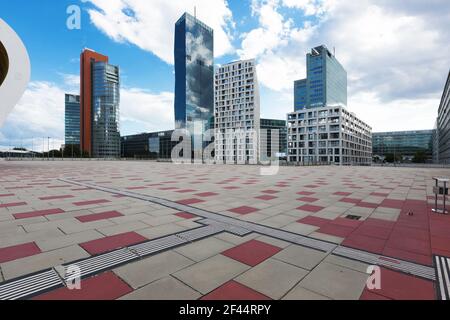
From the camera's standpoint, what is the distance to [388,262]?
3268mm

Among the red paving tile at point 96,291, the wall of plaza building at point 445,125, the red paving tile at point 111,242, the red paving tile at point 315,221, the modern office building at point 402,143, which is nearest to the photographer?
the red paving tile at point 96,291

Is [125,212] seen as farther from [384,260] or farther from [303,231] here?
[384,260]

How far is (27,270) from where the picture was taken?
299 centimetres

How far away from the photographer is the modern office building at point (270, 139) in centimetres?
11012

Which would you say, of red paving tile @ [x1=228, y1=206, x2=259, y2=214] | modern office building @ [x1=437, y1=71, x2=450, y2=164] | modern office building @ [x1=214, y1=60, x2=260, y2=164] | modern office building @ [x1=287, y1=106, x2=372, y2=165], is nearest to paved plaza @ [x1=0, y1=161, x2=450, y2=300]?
red paving tile @ [x1=228, y1=206, x2=259, y2=214]

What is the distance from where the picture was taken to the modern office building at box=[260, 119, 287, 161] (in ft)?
361

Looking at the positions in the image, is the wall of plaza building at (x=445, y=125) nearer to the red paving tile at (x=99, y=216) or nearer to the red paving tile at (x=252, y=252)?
the red paving tile at (x=252, y=252)

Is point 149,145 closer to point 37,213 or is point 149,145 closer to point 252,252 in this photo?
point 37,213

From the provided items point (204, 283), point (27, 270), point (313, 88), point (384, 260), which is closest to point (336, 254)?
point (384, 260)

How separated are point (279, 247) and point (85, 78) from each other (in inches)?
6244

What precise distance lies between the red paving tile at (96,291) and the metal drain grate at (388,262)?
10.3 feet

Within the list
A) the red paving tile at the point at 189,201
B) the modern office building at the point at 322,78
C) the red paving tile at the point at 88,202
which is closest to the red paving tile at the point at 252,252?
the red paving tile at the point at 189,201
